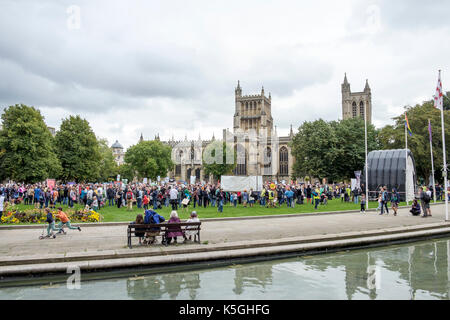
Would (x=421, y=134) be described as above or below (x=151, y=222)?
above

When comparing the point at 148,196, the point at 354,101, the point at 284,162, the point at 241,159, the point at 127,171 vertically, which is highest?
the point at 354,101

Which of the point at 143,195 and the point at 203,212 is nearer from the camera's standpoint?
the point at 203,212

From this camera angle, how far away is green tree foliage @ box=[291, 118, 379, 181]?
47.6 metres

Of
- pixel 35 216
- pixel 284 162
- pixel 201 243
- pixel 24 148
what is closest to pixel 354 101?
pixel 284 162

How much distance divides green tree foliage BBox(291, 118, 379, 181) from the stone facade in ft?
138

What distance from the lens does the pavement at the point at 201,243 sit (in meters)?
8.41

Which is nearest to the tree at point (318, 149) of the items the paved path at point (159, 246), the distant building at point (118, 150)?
the paved path at point (159, 246)

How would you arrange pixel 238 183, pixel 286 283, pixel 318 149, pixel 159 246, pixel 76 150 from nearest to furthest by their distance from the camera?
pixel 286 283
pixel 159 246
pixel 238 183
pixel 76 150
pixel 318 149

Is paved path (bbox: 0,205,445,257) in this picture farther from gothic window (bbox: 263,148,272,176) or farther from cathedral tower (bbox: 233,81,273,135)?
cathedral tower (bbox: 233,81,273,135)

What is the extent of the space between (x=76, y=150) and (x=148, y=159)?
26.4m

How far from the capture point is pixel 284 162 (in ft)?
286

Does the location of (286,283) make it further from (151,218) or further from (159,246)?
(151,218)

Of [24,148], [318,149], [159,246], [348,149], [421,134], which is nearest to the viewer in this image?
[159,246]
